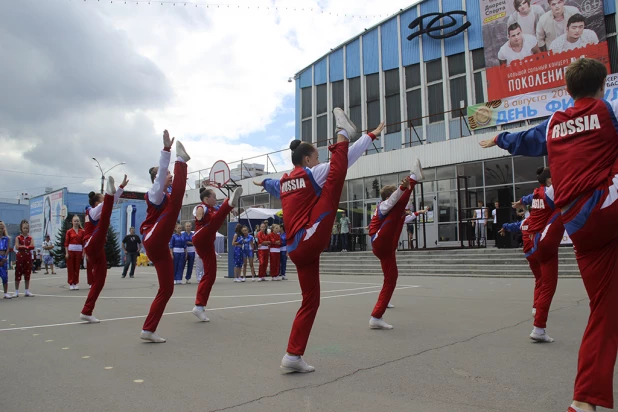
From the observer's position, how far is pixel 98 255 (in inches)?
286

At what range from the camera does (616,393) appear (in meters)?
3.44

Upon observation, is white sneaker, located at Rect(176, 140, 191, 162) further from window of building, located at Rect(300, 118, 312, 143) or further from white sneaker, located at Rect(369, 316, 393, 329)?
window of building, located at Rect(300, 118, 312, 143)

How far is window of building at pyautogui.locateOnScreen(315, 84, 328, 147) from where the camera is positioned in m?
33.2

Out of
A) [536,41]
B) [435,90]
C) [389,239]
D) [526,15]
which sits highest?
[526,15]

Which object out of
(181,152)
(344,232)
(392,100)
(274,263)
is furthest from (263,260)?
(392,100)

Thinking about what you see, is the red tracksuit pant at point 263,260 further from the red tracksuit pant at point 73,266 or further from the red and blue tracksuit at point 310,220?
the red and blue tracksuit at point 310,220

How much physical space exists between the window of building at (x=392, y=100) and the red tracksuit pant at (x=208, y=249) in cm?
2304

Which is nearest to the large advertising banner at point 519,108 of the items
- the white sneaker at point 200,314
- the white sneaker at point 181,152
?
the white sneaker at point 200,314

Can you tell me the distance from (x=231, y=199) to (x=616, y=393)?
5.12m

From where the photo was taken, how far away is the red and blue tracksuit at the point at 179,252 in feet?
52.9

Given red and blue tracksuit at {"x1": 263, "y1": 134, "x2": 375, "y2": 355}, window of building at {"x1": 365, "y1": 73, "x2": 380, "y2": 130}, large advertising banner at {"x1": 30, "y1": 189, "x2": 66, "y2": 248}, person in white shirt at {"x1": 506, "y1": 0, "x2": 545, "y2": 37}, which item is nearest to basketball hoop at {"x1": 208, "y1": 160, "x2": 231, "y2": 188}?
window of building at {"x1": 365, "y1": 73, "x2": 380, "y2": 130}

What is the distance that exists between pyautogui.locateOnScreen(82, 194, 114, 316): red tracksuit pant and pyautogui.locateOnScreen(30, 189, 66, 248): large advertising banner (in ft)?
136

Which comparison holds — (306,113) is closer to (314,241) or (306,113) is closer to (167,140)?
(167,140)

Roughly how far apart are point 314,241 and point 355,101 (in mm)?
28444
